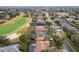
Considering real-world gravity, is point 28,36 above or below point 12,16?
below

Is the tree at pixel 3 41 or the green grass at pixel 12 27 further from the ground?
the green grass at pixel 12 27

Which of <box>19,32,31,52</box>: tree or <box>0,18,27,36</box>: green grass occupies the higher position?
<box>0,18,27,36</box>: green grass

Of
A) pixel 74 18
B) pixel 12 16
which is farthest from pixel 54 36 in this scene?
pixel 12 16

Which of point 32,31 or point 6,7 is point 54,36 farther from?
point 6,7

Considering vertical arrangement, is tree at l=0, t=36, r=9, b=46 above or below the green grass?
below

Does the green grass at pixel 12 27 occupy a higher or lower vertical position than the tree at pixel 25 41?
higher
